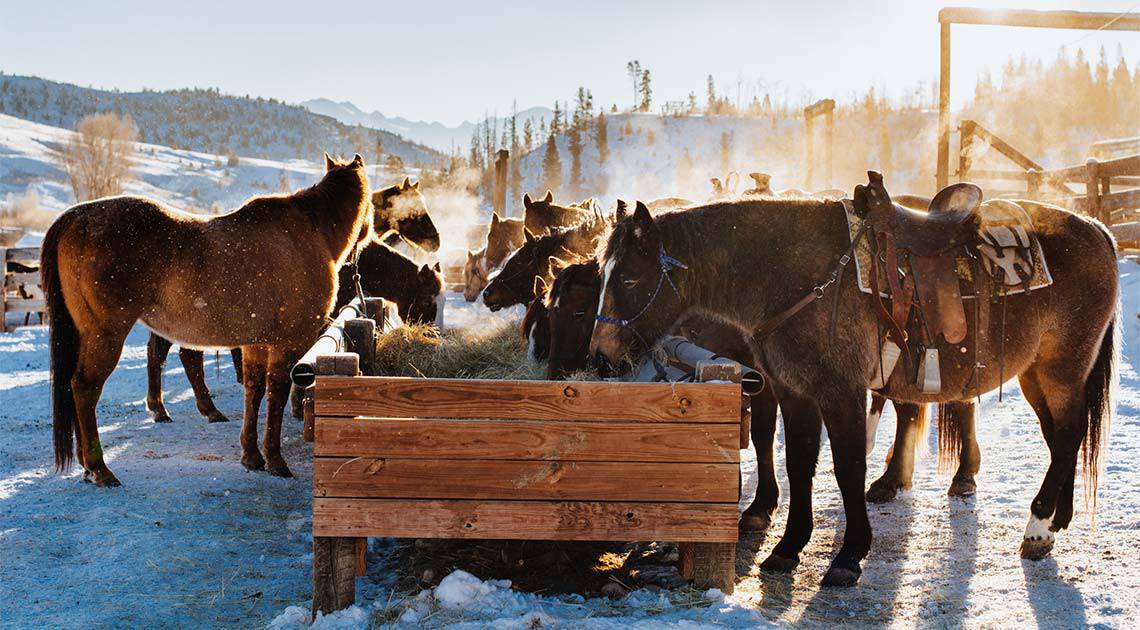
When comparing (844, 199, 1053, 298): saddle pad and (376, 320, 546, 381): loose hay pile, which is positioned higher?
(844, 199, 1053, 298): saddle pad

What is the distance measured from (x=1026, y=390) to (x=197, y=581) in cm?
Answer: 470

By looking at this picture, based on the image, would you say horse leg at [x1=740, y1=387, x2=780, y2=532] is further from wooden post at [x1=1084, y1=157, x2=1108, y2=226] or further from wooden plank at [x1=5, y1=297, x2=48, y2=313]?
wooden plank at [x1=5, y1=297, x2=48, y2=313]

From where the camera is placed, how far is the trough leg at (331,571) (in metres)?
3.26

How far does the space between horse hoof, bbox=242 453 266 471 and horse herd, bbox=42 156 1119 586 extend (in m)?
0.01

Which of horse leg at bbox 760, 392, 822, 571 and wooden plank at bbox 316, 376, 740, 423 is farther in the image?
horse leg at bbox 760, 392, 822, 571

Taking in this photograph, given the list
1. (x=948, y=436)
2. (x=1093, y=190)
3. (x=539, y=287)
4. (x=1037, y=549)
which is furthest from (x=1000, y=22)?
(x=1037, y=549)

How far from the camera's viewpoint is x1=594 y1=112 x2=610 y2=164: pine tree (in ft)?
231

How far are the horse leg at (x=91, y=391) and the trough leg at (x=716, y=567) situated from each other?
4012 mm

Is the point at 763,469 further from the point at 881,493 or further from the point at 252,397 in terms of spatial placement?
the point at 252,397

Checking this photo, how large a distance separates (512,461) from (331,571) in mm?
890

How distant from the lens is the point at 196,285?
5.54m

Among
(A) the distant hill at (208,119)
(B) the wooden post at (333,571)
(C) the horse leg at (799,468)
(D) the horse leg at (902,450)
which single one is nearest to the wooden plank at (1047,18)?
(D) the horse leg at (902,450)

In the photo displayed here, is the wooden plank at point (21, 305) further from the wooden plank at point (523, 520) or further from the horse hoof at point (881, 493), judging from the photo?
the horse hoof at point (881, 493)

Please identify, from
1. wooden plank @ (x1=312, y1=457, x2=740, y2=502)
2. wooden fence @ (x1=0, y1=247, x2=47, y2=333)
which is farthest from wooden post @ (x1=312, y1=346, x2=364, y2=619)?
wooden fence @ (x1=0, y1=247, x2=47, y2=333)
